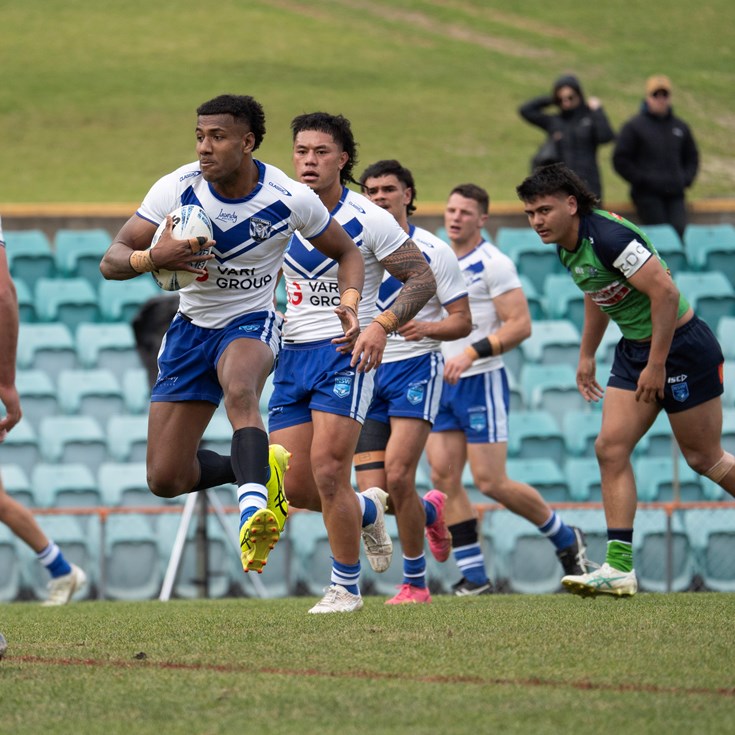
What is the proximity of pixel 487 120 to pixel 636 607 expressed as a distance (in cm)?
2560

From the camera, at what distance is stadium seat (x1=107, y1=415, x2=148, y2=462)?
13117 millimetres

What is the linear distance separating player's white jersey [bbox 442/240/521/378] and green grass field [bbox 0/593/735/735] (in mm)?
3071

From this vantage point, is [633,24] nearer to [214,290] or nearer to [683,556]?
[683,556]

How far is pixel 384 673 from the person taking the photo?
15.9 feet

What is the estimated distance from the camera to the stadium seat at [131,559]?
11539mm

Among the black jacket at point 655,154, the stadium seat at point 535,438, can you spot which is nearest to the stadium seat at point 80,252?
the stadium seat at point 535,438

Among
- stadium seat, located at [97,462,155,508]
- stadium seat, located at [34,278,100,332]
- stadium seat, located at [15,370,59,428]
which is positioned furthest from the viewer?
stadium seat, located at [34,278,100,332]

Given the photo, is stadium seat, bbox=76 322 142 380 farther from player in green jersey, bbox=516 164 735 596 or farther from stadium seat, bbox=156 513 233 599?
player in green jersey, bbox=516 164 735 596

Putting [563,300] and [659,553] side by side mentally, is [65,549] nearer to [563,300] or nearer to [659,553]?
[659,553]

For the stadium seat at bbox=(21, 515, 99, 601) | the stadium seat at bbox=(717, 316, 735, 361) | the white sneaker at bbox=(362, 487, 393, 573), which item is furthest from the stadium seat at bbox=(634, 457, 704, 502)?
the white sneaker at bbox=(362, 487, 393, 573)

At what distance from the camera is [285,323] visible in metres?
7.38

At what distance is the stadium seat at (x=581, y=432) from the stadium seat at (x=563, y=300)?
2.22m

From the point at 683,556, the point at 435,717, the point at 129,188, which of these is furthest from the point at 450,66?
the point at 435,717

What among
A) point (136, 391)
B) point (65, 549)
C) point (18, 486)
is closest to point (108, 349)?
point (136, 391)
